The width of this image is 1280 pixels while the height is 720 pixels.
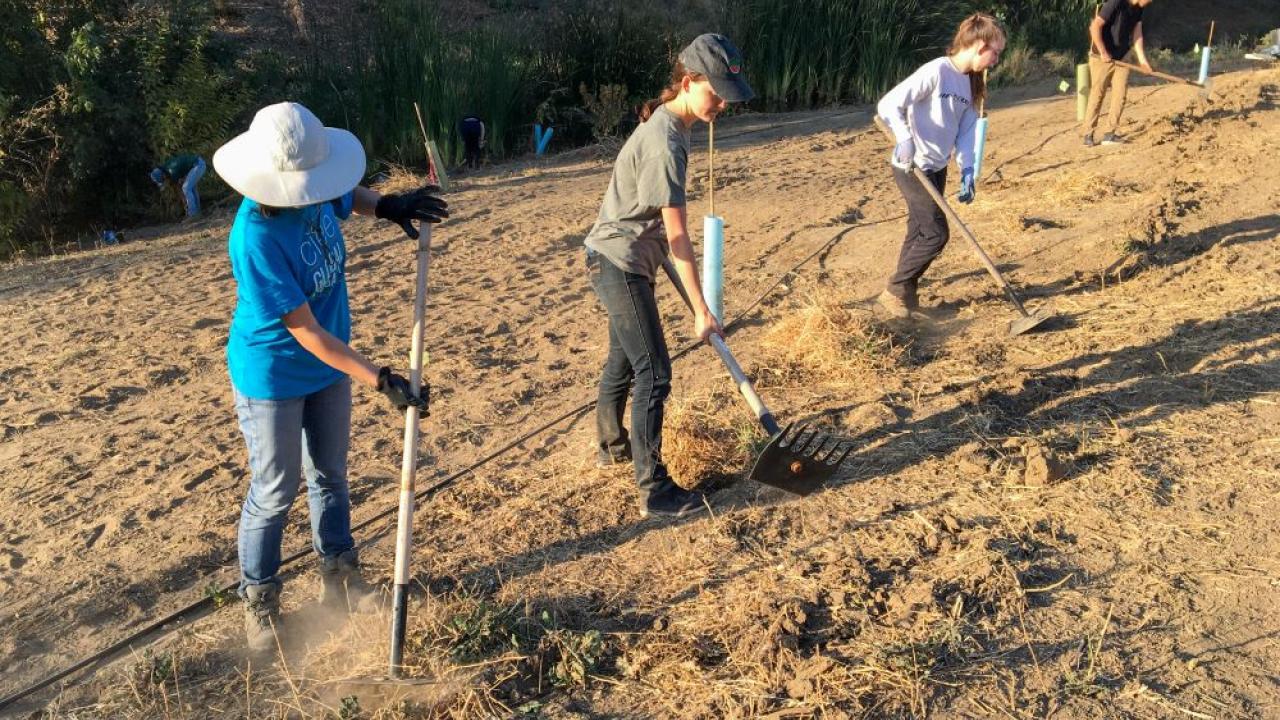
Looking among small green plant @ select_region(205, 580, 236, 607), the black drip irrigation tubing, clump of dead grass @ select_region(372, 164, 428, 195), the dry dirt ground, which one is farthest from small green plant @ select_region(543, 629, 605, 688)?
clump of dead grass @ select_region(372, 164, 428, 195)

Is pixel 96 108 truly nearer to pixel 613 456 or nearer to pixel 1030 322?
pixel 613 456

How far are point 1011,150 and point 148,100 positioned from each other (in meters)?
8.87

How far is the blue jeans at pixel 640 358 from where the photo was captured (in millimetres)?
3875

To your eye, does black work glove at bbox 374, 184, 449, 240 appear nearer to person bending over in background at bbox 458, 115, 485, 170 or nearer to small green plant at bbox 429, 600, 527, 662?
small green plant at bbox 429, 600, 527, 662

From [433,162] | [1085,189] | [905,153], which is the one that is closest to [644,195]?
[433,162]

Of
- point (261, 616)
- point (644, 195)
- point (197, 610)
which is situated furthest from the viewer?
point (197, 610)

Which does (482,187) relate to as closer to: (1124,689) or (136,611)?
(136,611)

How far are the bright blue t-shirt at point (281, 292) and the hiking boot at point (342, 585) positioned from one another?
763 millimetres

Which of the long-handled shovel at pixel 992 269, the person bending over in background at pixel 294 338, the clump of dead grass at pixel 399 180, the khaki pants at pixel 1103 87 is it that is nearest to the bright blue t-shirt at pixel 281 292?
the person bending over in background at pixel 294 338

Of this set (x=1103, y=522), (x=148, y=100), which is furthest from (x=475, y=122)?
(x=1103, y=522)

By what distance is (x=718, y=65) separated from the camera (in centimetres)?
349

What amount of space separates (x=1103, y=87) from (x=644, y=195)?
7.71 m

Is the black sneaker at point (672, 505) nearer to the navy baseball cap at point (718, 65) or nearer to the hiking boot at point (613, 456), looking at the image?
the hiking boot at point (613, 456)

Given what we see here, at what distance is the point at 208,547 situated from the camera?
13.8 feet
